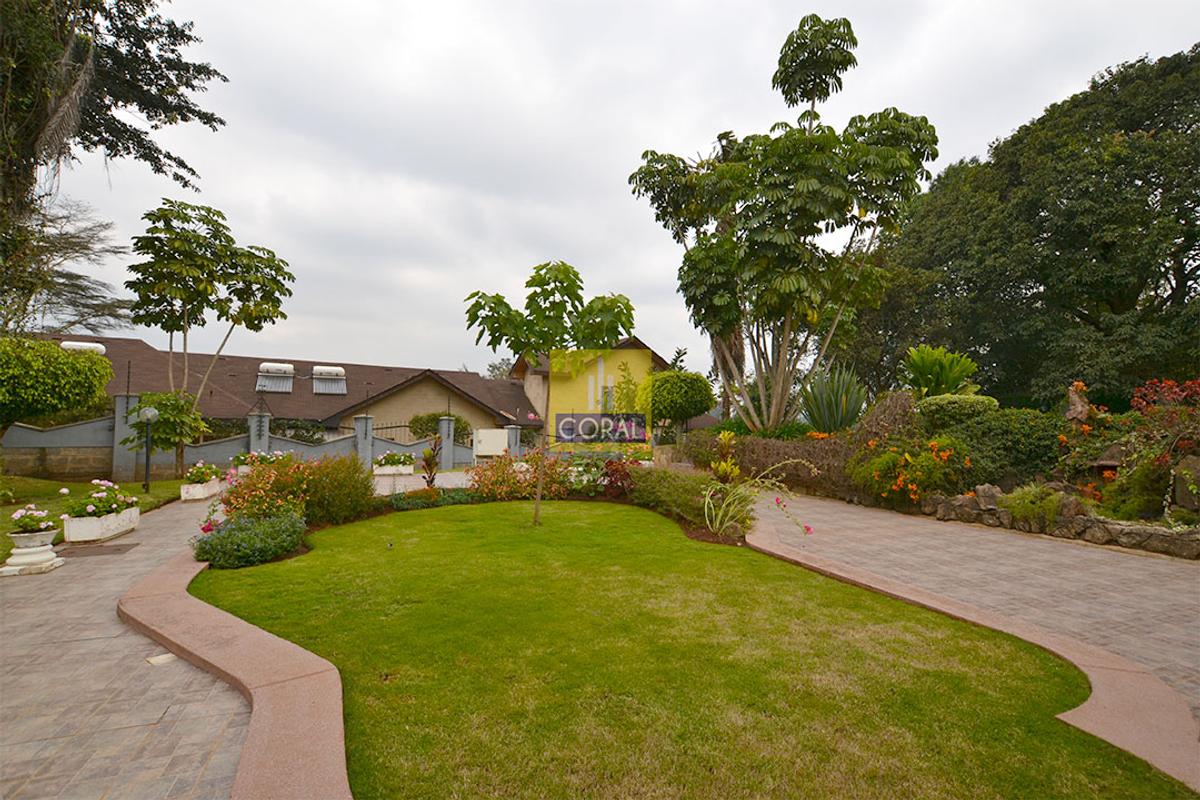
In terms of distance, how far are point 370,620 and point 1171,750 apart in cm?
513

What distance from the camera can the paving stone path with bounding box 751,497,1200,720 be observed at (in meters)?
4.37

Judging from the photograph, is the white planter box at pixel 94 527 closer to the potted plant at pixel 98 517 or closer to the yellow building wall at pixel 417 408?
the potted plant at pixel 98 517

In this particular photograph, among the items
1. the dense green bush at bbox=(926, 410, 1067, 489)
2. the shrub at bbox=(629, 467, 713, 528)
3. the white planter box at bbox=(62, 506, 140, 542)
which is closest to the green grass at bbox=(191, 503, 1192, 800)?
the shrub at bbox=(629, 467, 713, 528)

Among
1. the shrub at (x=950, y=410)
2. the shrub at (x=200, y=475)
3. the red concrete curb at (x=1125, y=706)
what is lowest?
the red concrete curb at (x=1125, y=706)

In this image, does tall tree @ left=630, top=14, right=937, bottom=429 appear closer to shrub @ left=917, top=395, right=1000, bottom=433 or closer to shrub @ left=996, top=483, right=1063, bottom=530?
shrub @ left=917, top=395, right=1000, bottom=433

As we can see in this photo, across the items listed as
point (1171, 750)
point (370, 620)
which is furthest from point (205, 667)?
point (1171, 750)

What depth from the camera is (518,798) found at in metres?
2.31

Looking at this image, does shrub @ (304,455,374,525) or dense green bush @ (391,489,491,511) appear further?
dense green bush @ (391,489,491,511)

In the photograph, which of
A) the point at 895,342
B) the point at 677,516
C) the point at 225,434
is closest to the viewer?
the point at 677,516

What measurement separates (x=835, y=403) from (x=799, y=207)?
5790mm

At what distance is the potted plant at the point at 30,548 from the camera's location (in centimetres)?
626

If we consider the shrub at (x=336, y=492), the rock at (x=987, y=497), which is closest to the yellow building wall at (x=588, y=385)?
the shrub at (x=336, y=492)

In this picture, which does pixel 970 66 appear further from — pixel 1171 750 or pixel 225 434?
pixel 225 434

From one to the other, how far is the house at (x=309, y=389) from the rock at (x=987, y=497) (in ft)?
72.5
